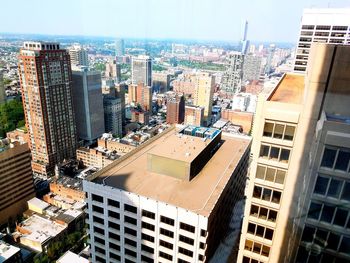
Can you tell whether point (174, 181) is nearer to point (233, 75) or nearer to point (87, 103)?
point (87, 103)

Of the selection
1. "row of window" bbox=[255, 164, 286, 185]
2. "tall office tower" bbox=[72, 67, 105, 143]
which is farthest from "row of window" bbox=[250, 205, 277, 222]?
"tall office tower" bbox=[72, 67, 105, 143]

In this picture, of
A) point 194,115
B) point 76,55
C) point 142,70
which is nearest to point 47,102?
point 194,115

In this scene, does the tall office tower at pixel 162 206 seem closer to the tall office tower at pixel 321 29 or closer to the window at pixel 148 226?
the window at pixel 148 226

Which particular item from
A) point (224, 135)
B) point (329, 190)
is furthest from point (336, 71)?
point (224, 135)

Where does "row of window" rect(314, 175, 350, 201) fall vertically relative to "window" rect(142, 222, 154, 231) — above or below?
above

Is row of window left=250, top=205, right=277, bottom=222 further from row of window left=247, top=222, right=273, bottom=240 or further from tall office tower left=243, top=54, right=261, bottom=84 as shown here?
tall office tower left=243, top=54, right=261, bottom=84

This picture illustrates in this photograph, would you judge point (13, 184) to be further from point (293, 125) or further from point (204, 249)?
point (293, 125)

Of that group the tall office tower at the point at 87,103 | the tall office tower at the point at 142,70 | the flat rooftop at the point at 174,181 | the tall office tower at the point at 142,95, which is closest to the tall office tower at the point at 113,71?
the tall office tower at the point at 142,70
